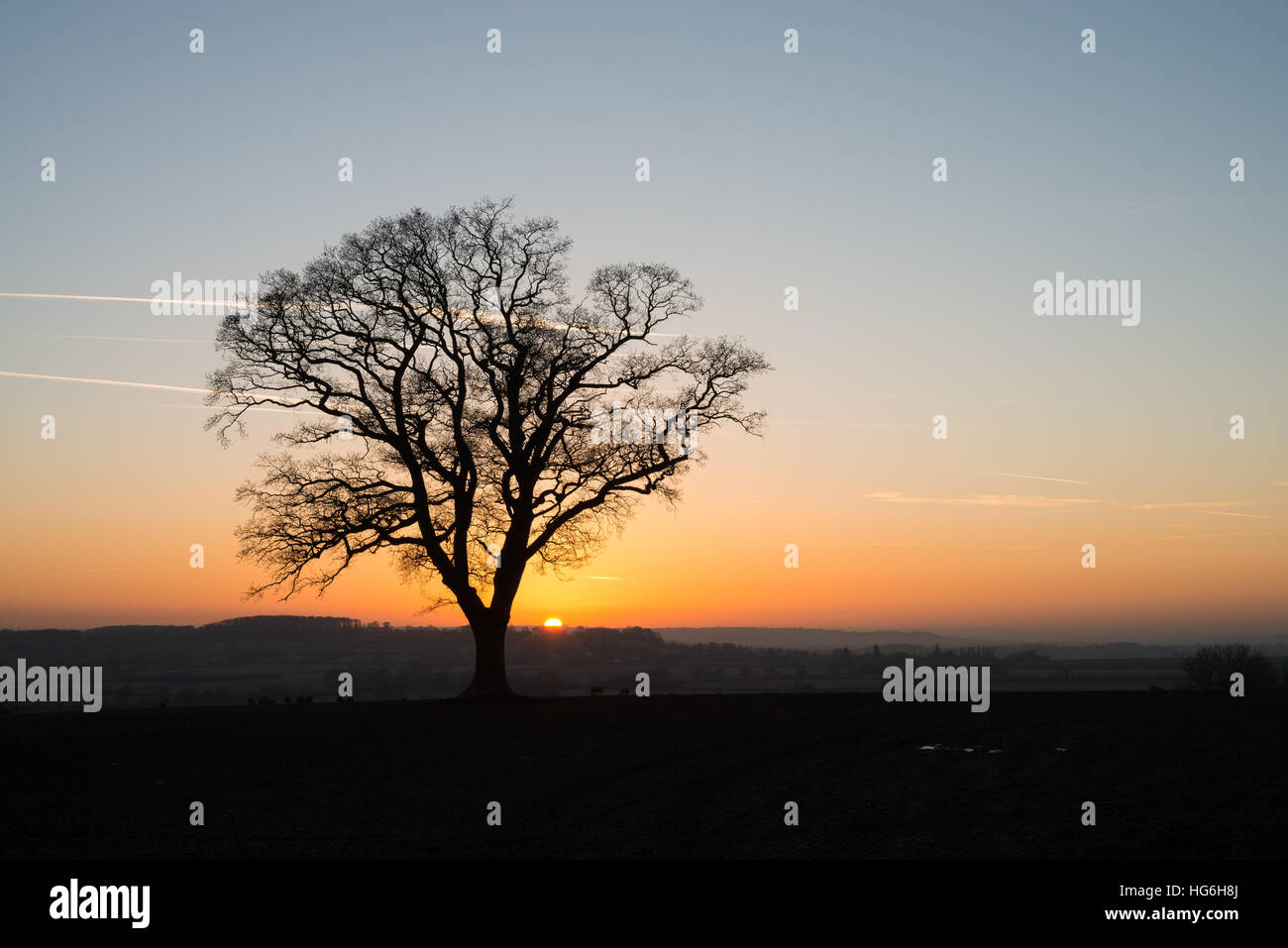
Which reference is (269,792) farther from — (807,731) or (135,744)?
(807,731)

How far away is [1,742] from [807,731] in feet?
64.1

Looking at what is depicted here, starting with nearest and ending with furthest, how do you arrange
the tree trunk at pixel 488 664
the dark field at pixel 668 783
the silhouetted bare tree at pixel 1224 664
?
1. the dark field at pixel 668 783
2. the tree trunk at pixel 488 664
3. the silhouetted bare tree at pixel 1224 664

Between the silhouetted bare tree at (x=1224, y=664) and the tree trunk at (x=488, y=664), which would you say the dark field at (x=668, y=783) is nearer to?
the tree trunk at (x=488, y=664)

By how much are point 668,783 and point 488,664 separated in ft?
57.6

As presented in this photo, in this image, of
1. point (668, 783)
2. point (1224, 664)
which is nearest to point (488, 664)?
point (668, 783)

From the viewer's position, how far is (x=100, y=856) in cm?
1467

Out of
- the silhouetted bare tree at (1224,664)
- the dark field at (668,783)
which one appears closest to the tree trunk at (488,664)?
the dark field at (668,783)

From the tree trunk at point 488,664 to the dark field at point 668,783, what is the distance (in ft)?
17.3

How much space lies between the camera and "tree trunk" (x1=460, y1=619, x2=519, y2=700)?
36844 millimetres

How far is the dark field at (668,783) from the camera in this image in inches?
611

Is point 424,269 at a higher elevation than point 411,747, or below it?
higher

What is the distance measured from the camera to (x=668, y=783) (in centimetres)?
2047

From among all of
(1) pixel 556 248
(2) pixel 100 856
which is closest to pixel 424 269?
(1) pixel 556 248

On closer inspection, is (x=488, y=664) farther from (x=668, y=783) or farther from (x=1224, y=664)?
(x=1224, y=664)
